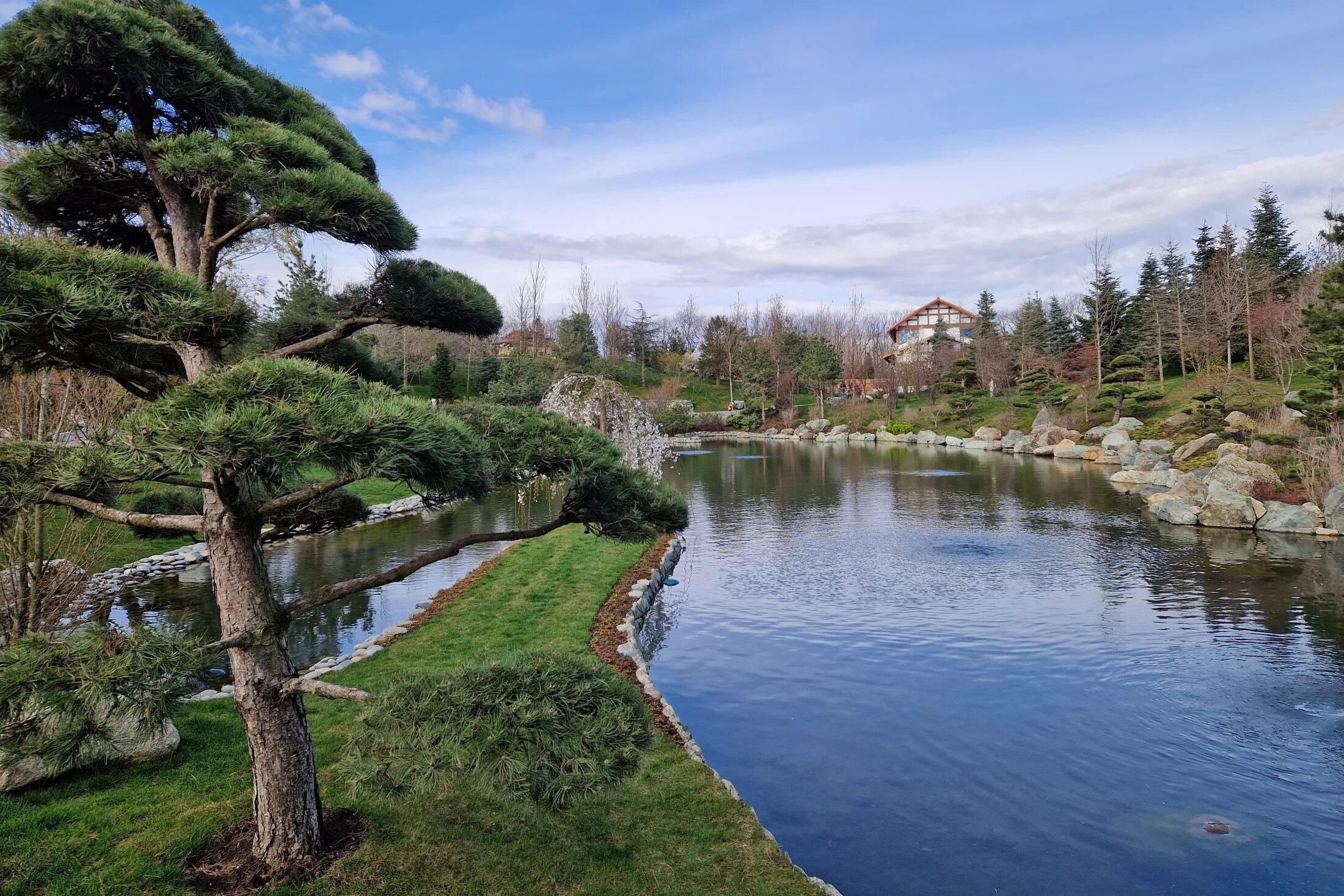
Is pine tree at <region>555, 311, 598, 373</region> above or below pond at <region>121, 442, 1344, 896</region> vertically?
above

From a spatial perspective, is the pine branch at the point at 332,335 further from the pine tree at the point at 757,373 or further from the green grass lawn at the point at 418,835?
the pine tree at the point at 757,373

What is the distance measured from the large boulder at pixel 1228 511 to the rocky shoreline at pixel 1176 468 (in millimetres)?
13

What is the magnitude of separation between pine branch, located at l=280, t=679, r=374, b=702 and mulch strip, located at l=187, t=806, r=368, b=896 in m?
0.96

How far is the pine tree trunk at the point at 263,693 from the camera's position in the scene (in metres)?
3.73

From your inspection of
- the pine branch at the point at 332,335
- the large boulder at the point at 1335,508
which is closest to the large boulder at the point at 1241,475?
the large boulder at the point at 1335,508

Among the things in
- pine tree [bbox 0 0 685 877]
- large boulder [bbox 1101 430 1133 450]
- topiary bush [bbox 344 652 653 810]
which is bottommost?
topiary bush [bbox 344 652 653 810]

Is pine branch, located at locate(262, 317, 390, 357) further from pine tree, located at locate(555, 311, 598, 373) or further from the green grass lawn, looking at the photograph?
pine tree, located at locate(555, 311, 598, 373)

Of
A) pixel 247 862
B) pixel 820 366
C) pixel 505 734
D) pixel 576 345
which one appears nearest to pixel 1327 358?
pixel 505 734

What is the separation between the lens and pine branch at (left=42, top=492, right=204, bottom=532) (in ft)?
Answer: 11.2

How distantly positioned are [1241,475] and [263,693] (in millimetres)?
21175

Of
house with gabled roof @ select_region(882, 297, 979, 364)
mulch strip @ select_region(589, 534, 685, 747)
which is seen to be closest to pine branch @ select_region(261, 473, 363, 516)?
mulch strip @ select_region(589, 534, 685, 747)

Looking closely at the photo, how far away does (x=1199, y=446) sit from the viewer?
23.6m

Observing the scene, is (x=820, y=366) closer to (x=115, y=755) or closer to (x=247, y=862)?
(x=115, y=755)

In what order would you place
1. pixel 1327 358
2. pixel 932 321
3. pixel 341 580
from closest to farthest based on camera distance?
pixel 341 580, pixel 1327 358, pixel 932 321
